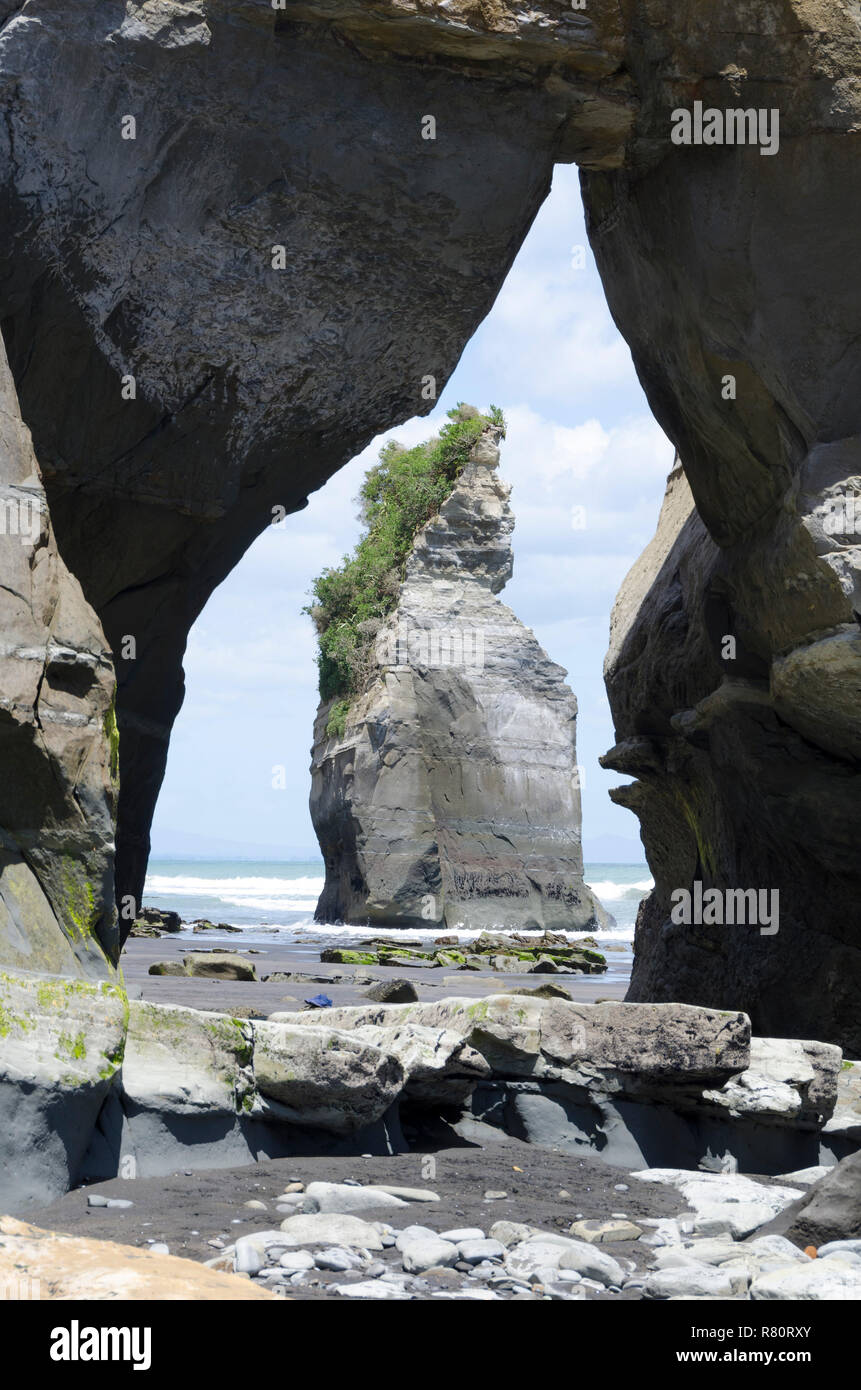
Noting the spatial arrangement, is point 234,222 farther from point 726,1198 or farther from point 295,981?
point 295,981

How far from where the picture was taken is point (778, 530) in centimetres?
767

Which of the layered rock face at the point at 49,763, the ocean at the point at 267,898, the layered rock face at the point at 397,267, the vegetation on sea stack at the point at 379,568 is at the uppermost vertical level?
the vegetation on sea stack at the point at 379,568

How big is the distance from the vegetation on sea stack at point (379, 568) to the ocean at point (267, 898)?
591 centimetres

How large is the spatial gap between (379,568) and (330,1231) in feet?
92.6

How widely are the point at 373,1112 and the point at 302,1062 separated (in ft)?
1.29

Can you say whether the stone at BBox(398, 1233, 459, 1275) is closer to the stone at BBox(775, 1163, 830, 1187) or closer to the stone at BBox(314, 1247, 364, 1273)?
the stone at BBox(314, 1247, 364, 1273)

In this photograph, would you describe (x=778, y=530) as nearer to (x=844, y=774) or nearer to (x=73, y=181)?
(x=844, y=774)

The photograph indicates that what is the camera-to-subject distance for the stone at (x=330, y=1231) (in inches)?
151

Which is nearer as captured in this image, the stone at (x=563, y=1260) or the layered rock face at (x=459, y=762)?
the stone at (x=563, y=1260)

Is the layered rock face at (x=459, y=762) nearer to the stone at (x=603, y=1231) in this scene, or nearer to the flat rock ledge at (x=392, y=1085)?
the flat rock ledge at (x=392, y=1085)

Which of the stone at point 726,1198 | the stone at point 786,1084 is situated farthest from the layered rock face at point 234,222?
the stone at point 726,1198

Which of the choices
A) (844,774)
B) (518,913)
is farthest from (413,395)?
(518,913)

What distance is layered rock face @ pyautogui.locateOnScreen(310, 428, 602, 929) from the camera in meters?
27.9
